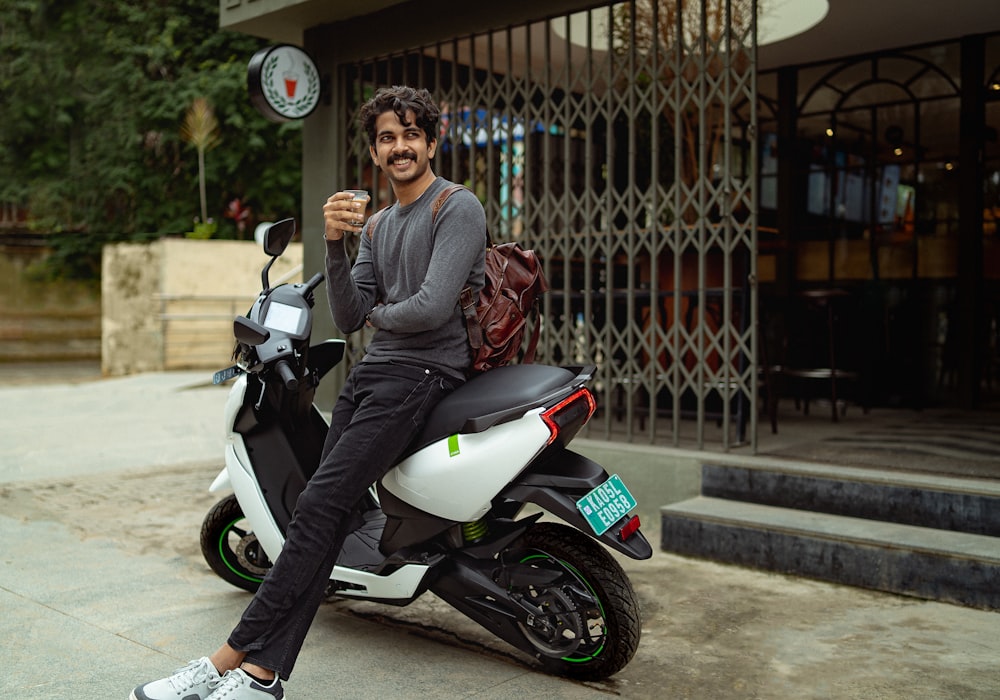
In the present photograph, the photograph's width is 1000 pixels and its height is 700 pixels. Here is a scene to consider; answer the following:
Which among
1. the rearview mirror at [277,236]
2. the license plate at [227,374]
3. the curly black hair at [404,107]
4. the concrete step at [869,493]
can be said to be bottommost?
the concrete step at [869,493]

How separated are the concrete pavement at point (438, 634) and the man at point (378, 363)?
0.33 metres

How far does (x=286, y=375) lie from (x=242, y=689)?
1.03m

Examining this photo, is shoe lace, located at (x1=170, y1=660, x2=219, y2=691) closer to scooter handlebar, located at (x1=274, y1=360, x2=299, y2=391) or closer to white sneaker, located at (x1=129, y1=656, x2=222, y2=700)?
white sneaker, located at (x1=129, y1=656, x2=222, y2=700)

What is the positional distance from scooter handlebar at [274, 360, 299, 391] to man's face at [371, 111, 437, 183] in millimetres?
752

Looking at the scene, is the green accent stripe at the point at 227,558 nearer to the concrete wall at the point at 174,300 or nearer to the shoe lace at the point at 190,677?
the shoe lace at the point at 190,677

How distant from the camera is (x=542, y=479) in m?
3.07

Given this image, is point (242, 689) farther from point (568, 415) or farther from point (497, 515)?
point (568, 415)

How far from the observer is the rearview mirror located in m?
3.37

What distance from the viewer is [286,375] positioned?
3.25m

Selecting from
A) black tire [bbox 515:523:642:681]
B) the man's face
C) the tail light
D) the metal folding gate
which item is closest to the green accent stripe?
black tire [bbox 515:523:642:681]

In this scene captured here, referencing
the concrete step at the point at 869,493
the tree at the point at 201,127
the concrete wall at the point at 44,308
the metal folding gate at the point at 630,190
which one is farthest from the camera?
the concrete wall at the point at 44,308

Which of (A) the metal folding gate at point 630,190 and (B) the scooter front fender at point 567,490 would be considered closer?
(B) the scooter front fender at point 567,490

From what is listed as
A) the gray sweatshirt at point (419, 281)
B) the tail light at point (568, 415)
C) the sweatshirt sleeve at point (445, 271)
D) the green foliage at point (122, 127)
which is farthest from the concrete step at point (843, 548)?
the green foliage at point (122, 127)

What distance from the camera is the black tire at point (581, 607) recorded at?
3.01m
